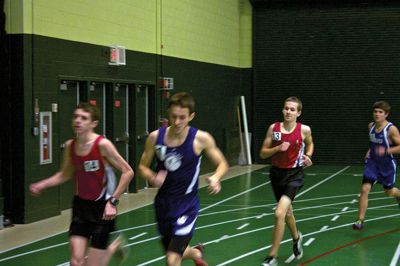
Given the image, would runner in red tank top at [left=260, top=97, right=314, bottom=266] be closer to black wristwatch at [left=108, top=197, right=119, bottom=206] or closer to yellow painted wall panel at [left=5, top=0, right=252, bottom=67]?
black wristwatch at [left=108, top=197, right=119, bottom=206]

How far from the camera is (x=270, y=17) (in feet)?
72.5

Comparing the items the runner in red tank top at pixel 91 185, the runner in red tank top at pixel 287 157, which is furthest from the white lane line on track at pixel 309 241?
the runner in red tank top at pixel 91 185

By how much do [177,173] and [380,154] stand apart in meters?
5.09

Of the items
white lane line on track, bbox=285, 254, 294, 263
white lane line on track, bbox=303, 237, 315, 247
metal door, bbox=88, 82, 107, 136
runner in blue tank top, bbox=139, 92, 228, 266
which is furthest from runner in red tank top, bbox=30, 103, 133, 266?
metal door, bbox=88, 82, 107, 136

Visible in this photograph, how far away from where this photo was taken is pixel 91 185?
588 cm

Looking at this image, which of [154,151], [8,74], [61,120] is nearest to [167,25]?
[61,120]

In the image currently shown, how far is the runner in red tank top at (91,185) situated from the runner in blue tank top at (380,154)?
4930mm

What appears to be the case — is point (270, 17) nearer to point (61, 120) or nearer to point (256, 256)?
point (61, 120)

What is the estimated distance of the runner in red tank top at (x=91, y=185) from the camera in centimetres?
583

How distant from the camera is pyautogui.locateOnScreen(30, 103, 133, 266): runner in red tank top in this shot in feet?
19.1

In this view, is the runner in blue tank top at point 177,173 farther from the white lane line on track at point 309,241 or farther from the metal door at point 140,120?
the metal door at point 140,120

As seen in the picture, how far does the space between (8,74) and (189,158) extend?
20.0ft

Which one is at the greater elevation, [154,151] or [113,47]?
[113,47]

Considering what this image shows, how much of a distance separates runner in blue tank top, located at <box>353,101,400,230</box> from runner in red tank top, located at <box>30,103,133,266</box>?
16.2 feet
